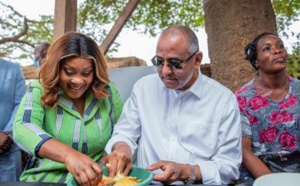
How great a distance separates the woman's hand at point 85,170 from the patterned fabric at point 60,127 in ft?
1.09

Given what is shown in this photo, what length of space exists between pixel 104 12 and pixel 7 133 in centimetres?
483

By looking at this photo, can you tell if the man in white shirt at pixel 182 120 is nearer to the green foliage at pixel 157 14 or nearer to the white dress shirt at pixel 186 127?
the white dress shirt at pixel 186 127

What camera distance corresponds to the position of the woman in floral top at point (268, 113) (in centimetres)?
205

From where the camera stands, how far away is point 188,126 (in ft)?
5.72

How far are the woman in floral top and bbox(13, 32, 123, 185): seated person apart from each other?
872 millimetres

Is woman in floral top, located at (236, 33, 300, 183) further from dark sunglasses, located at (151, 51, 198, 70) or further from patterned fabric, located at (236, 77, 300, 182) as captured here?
dark sunglasses, located at (151, 51, 198, 70)

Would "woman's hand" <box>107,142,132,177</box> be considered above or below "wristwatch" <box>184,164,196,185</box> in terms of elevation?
above

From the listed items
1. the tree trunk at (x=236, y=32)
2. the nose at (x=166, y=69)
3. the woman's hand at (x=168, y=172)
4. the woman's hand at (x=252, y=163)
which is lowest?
the woman's hand at (x=252, y=163)

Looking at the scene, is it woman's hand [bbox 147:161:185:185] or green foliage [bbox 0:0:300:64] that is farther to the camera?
green foliage [bbox 0:0:300:64]

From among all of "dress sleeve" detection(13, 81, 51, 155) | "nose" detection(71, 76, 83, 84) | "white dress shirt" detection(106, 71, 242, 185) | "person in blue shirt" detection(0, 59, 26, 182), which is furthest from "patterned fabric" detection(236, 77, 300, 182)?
"person in blue shirt" detection(0, 59, 26, 182)

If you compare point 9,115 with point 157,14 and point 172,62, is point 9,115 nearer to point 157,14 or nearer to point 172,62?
point 172,62

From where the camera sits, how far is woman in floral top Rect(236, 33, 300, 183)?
205 centimetres

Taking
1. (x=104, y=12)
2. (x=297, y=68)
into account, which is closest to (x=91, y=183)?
(x=297, y=68)

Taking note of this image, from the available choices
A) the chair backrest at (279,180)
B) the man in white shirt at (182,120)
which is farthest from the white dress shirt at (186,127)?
the chair backrest at (279,180)
